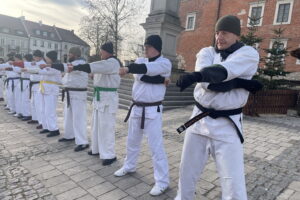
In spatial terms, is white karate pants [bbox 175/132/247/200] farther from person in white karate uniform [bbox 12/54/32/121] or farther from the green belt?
person in white karate uniform [bbox 12/54/32/121]

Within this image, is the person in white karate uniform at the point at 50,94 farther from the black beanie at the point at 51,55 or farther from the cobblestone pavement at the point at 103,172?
the cobblestone pavement at the point at 103,172

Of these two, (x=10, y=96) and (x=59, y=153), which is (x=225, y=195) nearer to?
(x=59, y=153)

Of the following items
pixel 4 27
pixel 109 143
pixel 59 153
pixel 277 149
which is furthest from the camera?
pixel 4 27

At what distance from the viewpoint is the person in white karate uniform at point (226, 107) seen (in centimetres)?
203

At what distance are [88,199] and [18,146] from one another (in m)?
3.08

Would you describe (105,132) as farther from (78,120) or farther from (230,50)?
(230,50)

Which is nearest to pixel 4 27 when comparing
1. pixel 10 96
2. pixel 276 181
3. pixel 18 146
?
pixel 10 96

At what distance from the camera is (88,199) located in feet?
10.4

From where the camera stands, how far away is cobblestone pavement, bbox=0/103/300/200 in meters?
3.39

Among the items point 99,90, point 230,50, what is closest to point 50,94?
point 99,90

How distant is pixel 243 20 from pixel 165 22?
18.6 metres

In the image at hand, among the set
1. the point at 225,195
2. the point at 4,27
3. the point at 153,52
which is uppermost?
the point at 4,27

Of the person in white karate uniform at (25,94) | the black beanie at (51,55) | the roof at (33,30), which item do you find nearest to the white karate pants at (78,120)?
the black beanie at (51,55)

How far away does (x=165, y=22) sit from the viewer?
11.6 m
